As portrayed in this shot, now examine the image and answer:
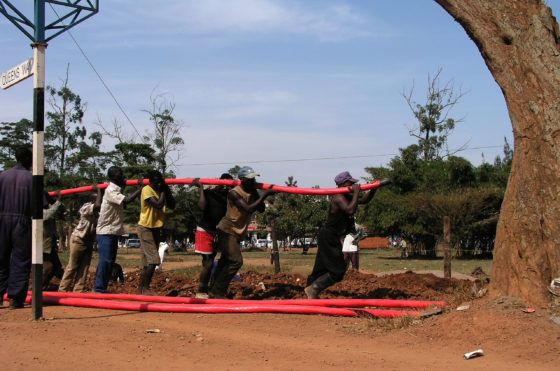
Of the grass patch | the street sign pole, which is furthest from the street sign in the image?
the grass patch

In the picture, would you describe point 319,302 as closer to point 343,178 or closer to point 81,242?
point 343,178

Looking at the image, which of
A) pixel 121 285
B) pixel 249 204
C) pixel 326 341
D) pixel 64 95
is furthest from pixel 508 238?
pixel 64 95

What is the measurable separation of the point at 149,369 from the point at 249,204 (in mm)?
3522

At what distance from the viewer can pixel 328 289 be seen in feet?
31.3

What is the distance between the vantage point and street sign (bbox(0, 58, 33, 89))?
22.1 ft

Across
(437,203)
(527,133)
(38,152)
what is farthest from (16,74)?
(437,203)

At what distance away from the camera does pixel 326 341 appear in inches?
215

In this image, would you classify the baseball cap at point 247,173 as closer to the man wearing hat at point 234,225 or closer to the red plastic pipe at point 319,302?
the man wearing hat at point 234,225

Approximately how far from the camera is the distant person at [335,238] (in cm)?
749

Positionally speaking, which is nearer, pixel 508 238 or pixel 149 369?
pixel 149 369

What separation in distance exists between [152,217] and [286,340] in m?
3.54

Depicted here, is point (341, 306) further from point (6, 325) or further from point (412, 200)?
point (412, 200)

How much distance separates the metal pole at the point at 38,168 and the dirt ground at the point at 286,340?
1.22ft

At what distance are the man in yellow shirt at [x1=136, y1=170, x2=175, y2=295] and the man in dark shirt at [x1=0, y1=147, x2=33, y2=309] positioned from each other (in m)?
1.55
